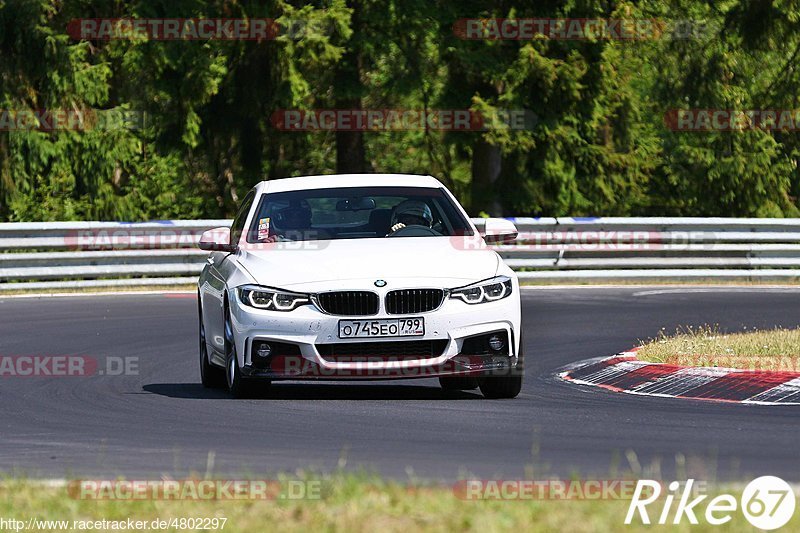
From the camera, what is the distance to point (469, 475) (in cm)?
743

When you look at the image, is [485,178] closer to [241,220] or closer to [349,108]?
[349,108]

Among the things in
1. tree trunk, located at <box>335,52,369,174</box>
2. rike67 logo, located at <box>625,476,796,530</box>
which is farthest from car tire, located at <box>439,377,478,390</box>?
tree trunk, located at <box>335,52,369,174</box>

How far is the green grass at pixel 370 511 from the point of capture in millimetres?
5922

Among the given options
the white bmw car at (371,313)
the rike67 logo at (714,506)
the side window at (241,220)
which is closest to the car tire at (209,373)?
the side window at (241,220)

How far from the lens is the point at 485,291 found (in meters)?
10.8

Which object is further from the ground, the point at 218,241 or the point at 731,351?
the point at 218,241

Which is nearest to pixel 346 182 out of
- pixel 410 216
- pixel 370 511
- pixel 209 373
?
pixel 410 216

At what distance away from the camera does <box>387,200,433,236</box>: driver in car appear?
11859 millimetres

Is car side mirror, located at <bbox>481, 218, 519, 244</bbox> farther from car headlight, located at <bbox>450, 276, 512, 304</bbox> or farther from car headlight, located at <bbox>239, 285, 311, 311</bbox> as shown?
car headlight, located at <bbox>239, 285, 311, 311</bbox>

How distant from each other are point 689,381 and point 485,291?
2.09 meters

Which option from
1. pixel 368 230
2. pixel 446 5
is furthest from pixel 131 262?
pixel 368 230

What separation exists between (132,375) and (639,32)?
19755 mm

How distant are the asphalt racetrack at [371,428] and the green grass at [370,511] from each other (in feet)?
2.65

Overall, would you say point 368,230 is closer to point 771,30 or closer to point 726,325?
point 726,325
